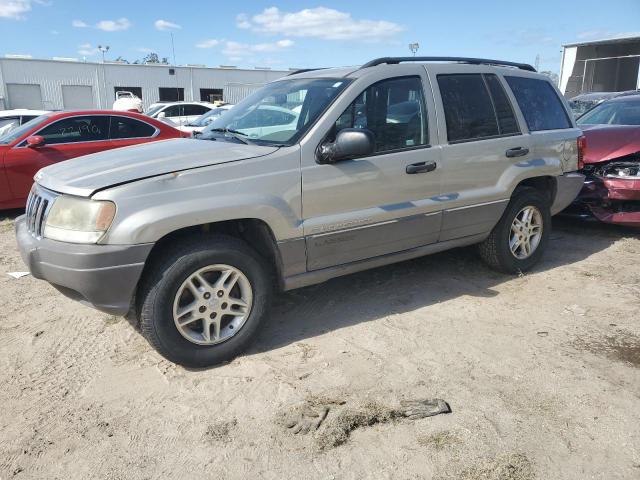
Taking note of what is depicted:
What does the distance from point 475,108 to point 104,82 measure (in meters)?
35.4

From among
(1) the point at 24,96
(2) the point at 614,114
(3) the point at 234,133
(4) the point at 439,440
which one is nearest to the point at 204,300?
(3) the point at 234,133

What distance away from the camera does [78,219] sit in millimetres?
3104

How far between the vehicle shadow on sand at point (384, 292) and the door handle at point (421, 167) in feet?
3.71

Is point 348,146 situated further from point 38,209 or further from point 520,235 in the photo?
point 520,235

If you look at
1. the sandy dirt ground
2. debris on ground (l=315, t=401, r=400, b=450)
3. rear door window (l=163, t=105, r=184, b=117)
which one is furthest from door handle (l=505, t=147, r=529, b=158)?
rear door window (l=163, t=105, r=184, b=117)

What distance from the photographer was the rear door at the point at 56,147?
24.1ft

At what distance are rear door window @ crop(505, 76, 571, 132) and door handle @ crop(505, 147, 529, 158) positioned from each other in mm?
264

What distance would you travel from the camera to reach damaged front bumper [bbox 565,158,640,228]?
6039mm

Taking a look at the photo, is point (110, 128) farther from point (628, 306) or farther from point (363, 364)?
point (628, 306)

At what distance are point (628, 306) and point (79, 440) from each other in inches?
166

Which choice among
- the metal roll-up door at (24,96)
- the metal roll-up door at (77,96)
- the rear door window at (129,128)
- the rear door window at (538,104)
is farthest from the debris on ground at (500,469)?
the metal roll-up door at (77,96)

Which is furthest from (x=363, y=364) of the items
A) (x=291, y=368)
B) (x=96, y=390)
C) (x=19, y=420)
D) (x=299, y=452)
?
(x=19, y=420)

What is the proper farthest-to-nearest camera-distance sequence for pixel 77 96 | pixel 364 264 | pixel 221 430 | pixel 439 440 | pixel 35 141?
1. pixel 77 96
2. pixel 35 141
3. pixel 364 264
4. pixel 221 430
5. pixel 439 440

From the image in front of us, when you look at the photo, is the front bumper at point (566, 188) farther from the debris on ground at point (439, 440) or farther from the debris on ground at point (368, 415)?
the debris on ground at point (439, 440)
